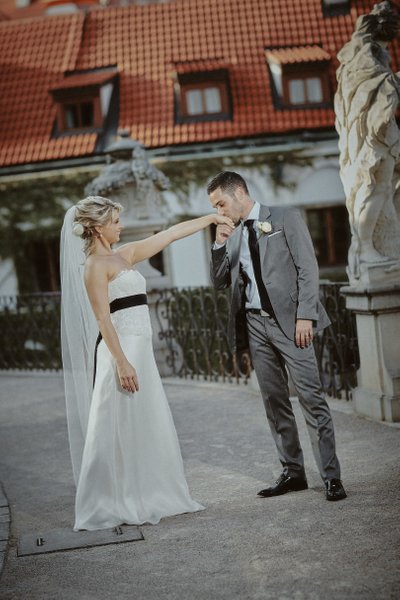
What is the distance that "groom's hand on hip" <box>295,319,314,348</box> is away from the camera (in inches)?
225

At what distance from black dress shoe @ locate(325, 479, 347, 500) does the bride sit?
0.81m

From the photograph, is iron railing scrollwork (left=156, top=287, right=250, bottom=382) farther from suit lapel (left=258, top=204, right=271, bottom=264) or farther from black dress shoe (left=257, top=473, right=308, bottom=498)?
suit lapel (left=258, top=204, right=271, bottom=264)

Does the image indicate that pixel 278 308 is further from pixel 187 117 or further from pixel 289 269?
pixel 187 117

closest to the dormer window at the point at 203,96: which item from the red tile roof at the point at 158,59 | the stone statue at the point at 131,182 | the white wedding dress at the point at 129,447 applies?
the red tile roof at the point at 158,59

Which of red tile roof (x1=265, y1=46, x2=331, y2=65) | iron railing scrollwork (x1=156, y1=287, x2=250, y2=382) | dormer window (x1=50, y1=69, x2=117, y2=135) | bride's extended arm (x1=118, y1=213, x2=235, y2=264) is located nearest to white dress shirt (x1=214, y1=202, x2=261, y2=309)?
bride's extended arm (x1=118, y1=213, x2=235, y2=264)

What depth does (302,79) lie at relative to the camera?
24.1 m

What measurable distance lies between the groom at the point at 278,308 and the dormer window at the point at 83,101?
1890cm

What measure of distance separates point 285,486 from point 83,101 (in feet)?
65.7

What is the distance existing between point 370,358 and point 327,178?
52.8ft

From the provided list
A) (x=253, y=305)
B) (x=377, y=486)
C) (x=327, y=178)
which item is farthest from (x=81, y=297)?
(x=327, y=178)

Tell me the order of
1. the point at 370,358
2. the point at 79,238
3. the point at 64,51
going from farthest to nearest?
the point at 64,51 → the point at 370,358 → the point at 79,238

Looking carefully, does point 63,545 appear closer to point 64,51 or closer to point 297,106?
point 297,106

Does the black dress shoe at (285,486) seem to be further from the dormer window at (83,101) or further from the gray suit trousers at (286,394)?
the dormer window at (83,101)

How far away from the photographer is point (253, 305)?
6.00 meters
